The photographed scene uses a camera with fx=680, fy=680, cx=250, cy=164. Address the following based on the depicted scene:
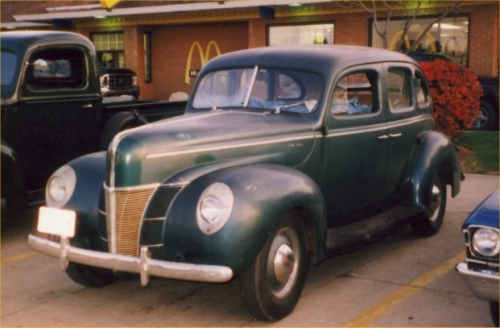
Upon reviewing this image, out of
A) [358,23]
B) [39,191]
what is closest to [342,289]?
[39,191]

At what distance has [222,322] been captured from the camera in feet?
14.5

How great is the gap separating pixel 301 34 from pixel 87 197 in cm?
1579

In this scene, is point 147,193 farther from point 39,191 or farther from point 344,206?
point 39,191

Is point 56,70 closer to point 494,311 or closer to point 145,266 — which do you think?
point 145,266

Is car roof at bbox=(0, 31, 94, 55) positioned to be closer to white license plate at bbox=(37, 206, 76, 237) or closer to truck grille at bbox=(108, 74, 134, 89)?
white license plate at bbox=(37, 206, 76, 237)

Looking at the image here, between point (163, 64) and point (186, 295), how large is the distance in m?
18.3

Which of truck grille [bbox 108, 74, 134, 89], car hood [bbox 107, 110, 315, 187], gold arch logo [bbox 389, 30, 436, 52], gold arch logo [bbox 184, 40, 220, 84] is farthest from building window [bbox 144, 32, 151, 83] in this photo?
car hood [bbox 107, 110, 315, 187]

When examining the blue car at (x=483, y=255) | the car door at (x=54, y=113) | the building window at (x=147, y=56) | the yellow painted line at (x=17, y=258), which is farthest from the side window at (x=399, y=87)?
the building window at (x=147, y=56)

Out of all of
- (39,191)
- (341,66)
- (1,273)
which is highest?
(341,66)

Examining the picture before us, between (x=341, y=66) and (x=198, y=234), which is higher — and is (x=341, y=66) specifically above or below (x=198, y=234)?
above

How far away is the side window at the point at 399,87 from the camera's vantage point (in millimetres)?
6102

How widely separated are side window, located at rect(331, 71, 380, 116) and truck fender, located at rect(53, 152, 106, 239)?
189 centimetres

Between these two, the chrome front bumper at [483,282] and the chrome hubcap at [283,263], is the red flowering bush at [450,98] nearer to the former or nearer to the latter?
the chrome hubcap at [283,263]

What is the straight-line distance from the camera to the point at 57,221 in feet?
14.6
